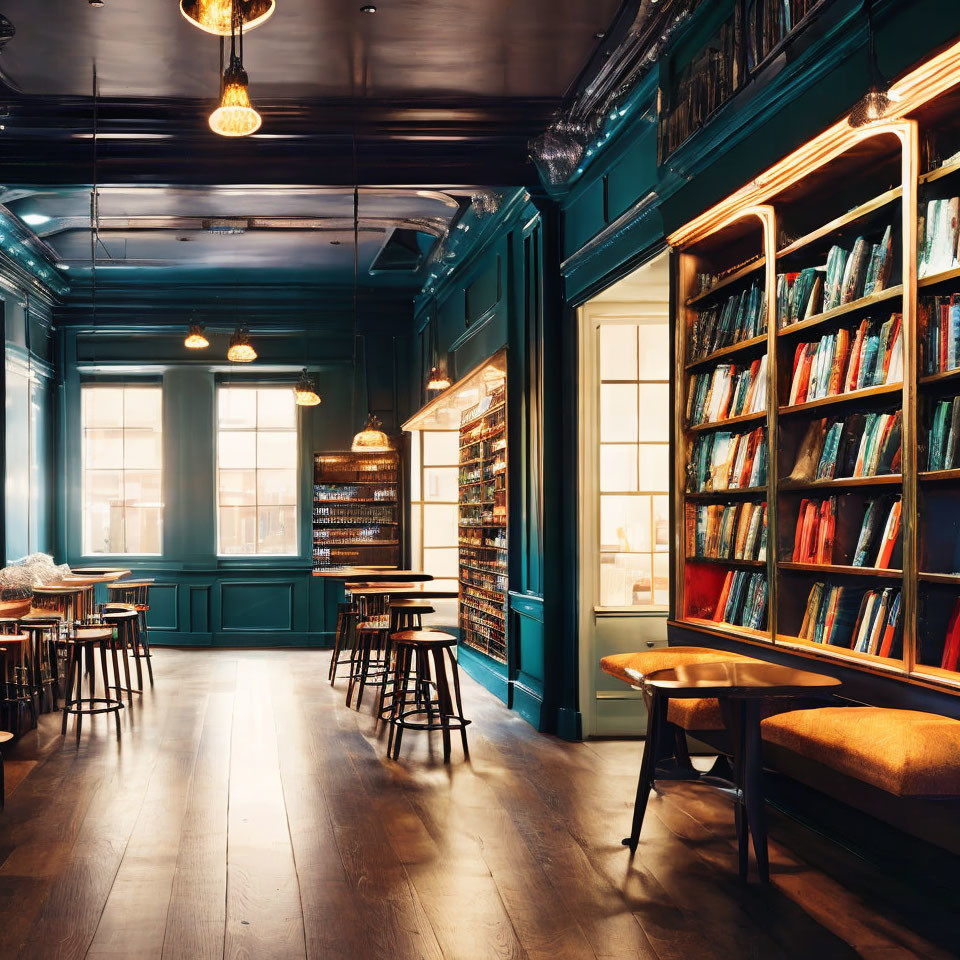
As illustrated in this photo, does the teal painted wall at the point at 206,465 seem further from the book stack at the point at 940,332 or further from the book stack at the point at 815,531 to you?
the book stack at the point at 940,332

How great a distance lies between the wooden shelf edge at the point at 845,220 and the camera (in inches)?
141

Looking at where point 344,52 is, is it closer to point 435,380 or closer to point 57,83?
point 57,83

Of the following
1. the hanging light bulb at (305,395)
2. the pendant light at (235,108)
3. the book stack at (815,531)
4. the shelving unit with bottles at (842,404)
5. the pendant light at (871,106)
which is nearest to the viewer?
the pendant light at (871,106)

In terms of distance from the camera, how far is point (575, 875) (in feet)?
12.9

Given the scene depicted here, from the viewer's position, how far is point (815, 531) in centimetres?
408

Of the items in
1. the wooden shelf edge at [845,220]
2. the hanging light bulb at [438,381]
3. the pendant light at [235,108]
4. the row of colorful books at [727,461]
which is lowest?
the row of colorful books at [727,461]

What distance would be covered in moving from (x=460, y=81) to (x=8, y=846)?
15.0 feet

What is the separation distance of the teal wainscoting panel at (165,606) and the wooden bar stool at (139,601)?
29 centimetres

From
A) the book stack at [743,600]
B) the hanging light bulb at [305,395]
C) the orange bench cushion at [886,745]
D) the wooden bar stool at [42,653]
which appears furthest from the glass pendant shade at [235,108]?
the hanging light bulb at [305,395]

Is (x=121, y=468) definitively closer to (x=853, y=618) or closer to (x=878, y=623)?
(x=853, y=618)

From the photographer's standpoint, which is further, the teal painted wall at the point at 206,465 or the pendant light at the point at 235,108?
the teal painted wall at the point at 206,465

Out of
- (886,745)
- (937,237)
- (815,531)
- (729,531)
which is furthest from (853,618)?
(937,237)

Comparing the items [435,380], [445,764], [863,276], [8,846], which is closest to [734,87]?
[863,276]

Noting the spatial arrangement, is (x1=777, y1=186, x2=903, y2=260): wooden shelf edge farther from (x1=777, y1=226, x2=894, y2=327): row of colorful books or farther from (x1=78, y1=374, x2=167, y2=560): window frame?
(x1=78, y1=374, x2=167, y2=560): window frame
